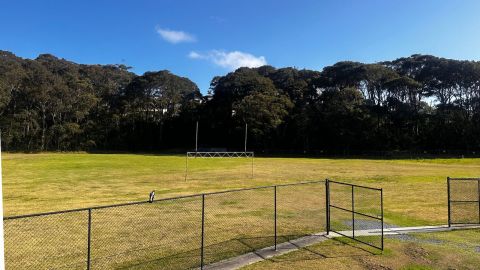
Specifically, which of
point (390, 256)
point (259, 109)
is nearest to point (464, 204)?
point (390, 256)

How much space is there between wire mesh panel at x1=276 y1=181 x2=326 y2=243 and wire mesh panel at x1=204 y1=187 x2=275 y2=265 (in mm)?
473

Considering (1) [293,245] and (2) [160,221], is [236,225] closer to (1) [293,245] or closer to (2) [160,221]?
(2) [160,221]

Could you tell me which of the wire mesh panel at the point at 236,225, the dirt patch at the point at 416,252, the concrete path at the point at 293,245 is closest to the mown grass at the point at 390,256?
the dirt patch at the point at 416,252

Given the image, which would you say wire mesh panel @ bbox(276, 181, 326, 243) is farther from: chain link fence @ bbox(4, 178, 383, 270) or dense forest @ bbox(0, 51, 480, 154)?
dense forest @ bbox(0, 51, 480, 154)

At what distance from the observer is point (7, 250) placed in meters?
11.2

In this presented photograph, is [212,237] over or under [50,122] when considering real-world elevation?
A: under

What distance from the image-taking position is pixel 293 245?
11.8 meters

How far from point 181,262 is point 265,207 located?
30.5ft

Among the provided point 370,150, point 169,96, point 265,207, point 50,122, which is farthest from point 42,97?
point 265,207

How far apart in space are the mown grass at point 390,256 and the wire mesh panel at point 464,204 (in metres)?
2.56

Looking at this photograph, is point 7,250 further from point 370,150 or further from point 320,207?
point 370,150

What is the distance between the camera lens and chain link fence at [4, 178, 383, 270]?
1034 centimetres

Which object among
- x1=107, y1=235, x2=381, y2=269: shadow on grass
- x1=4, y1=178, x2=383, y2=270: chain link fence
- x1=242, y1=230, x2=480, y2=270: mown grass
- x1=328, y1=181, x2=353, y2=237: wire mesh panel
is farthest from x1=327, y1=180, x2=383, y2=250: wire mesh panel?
x1=107, y1=235, x2=381, y2=269: shadow on grass

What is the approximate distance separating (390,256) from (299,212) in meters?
7.24
